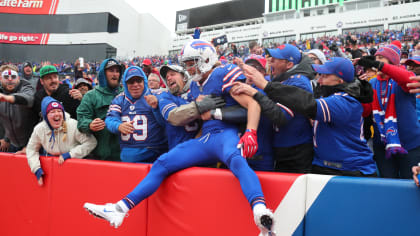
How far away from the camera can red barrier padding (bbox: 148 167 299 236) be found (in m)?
1.93

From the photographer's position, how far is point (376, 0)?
34.5 m

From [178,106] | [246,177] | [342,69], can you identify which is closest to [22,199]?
[178,106]

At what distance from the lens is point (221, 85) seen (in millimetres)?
2420

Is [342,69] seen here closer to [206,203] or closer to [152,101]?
[206,203]

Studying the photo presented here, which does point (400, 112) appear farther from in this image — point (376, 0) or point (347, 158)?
point (376, 0)

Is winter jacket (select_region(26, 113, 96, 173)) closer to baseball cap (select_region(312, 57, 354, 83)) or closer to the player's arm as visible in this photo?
the player's arm

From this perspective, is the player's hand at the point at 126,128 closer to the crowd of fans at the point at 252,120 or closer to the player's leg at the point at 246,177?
the crowd of fans at the point at 252,120

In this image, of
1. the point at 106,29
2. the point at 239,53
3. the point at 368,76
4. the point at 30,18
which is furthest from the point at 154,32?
the point at 368,76

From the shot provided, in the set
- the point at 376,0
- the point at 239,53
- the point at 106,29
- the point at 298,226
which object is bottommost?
the point at 298,226

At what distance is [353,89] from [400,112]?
3.08 ft

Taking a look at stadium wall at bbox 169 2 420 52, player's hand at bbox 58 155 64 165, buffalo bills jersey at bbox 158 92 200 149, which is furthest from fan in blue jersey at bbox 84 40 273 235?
stadium wall at bbox 169 2 420 52

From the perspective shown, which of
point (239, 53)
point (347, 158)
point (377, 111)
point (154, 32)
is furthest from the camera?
point (154, 32)

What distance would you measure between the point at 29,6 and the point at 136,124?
1576 inches

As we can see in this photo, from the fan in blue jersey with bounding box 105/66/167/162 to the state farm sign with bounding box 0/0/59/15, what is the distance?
37993 millimetres
